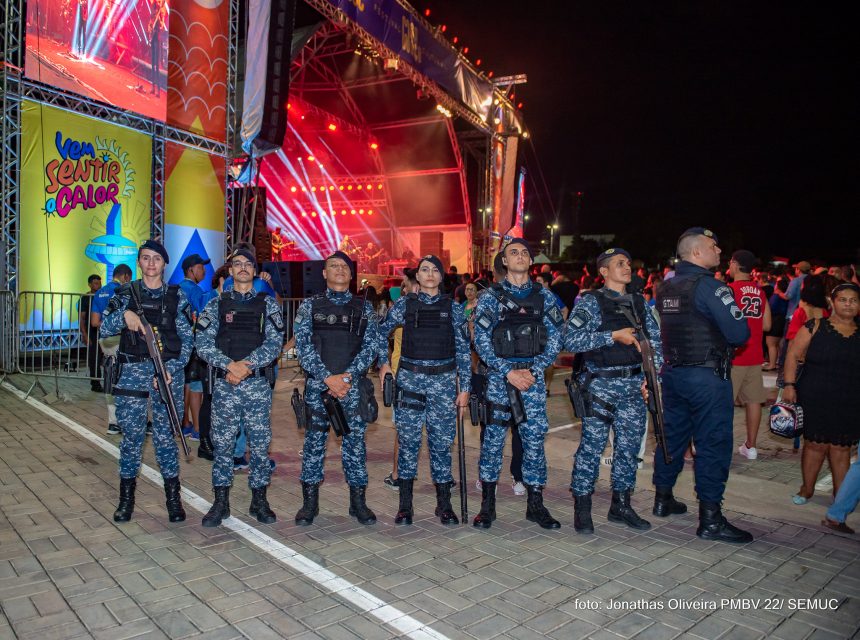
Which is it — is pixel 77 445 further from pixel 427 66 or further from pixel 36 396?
pixel 427 66

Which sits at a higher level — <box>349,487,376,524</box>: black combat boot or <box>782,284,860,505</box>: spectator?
<box>782,284,860,505</box>: spectator

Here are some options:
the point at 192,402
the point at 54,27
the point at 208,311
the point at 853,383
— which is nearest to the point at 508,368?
the point at 208,311

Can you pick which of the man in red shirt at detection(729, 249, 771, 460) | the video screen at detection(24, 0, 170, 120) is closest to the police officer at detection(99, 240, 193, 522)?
the man in red shirt at detection(729, 249, 771, 460)

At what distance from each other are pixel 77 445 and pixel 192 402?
4.16 feet

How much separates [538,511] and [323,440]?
1764mm

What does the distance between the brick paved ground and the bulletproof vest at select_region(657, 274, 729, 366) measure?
1355mm

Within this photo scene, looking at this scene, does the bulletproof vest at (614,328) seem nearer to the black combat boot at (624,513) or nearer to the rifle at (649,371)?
the rifle at (649,371)

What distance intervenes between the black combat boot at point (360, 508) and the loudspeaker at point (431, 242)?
75.1 ft

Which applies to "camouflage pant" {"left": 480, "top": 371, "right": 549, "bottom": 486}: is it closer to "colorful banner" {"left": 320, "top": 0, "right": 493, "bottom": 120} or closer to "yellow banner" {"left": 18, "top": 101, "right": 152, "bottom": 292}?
"yellow banner" {"left": 18, "top": 101, "right": 152, "bottom": 292}

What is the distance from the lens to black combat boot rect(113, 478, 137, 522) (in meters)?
4.50

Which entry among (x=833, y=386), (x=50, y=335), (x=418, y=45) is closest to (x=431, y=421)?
(x=833, y=386)

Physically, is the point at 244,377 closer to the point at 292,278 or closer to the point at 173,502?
the point at 173,502

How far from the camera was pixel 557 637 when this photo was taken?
3.04m

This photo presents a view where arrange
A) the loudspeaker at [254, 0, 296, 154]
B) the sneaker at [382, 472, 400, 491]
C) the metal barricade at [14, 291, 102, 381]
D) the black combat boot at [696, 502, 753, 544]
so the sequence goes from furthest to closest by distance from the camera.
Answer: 1. the loudspeaker at [254, 0, 296, 154]
2. the metal barricade at [14, 291, 102, 381]
3. the sneaker at [382, 472, 400, 491]
4. the black combat boot at [696, 502, 753, 544]
